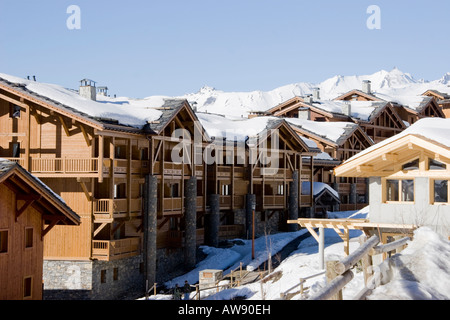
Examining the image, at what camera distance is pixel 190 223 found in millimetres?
38969

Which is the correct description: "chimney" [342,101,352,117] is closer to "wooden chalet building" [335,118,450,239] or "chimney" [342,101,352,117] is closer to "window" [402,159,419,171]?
"wooden chalet building" [335,118,450,239]

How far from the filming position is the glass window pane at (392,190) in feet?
75.5

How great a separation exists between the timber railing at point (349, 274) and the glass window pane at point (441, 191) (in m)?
9.55

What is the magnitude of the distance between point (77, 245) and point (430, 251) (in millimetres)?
23938

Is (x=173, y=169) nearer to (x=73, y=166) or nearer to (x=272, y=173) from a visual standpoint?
(x=73, y=166)

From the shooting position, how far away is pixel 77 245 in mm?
32719

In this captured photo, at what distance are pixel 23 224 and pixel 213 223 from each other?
23.3m

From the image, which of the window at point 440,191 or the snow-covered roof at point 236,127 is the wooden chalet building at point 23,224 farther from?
the snow-covered roof at point 236,127

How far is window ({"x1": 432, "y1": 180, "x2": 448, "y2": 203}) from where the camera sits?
863 inches

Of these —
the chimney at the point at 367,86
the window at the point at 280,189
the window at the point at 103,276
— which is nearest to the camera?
the window at the point at 103,276

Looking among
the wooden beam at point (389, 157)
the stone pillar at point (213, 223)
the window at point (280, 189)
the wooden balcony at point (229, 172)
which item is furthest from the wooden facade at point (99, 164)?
the wooden beam at point (389, 157)

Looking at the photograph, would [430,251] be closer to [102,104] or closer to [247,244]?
[102,104]

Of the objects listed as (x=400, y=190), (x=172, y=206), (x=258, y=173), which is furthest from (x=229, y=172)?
(x=400, y=190)
